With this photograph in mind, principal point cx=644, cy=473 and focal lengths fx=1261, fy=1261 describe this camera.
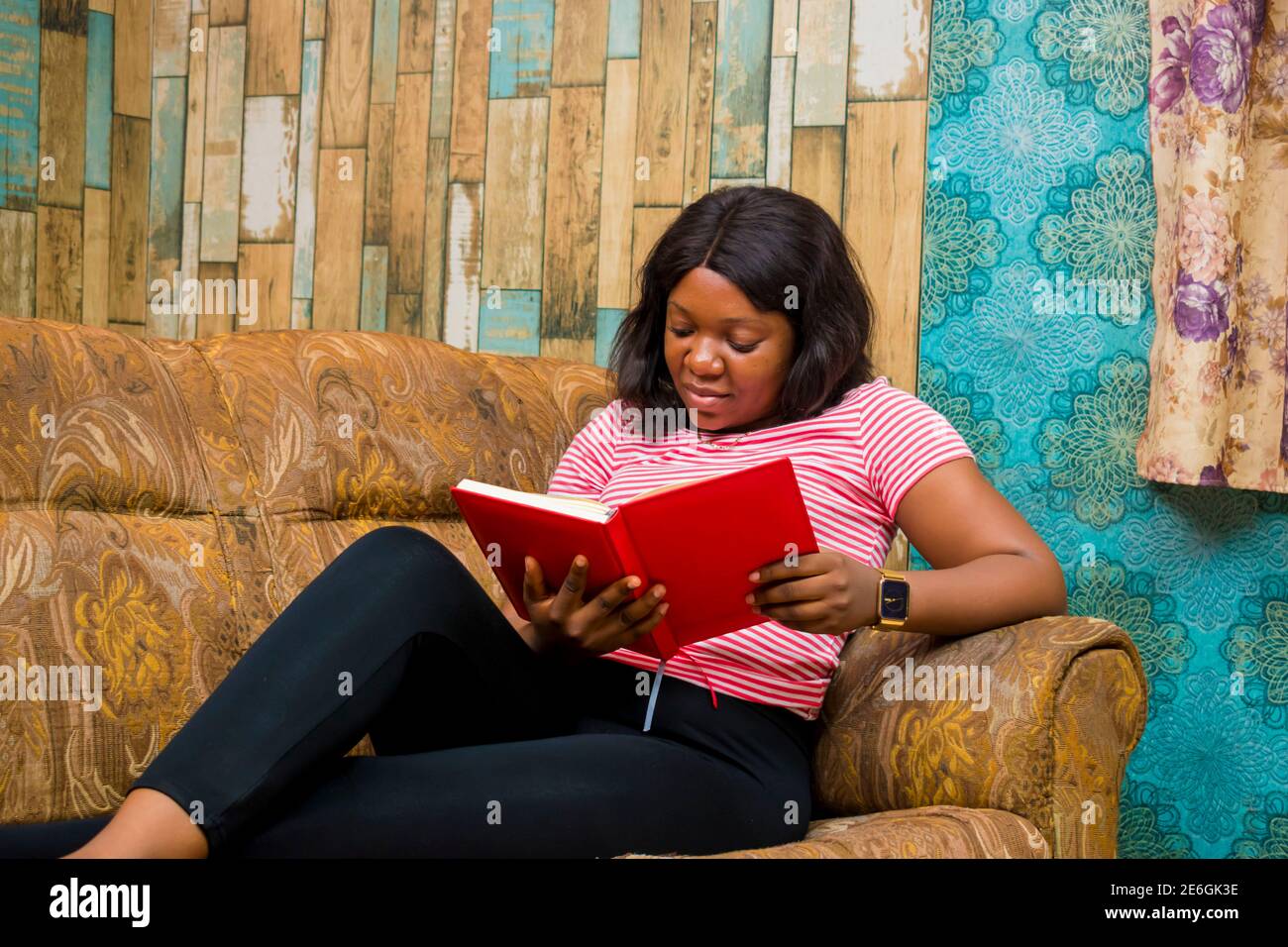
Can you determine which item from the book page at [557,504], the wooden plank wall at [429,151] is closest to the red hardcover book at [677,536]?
the book page at [557,504]

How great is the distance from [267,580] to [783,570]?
810 mm

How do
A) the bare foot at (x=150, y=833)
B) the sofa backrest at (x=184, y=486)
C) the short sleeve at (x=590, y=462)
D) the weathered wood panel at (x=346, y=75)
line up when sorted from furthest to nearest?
the weathered wood panel at (x=346, y=75)
the short sleeve at (x=590, y=462)
the sofa backrest at (x=184, y=486)
the bare foot at (x=150, y=833)

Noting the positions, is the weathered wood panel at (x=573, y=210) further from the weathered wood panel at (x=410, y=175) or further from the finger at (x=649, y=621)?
the finger at (x=649, y=621)

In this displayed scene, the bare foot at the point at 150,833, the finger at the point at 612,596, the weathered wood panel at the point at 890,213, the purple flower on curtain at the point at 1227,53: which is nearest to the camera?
the bare foot at the point at 150,833

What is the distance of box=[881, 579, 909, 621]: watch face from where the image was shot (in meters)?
1.41

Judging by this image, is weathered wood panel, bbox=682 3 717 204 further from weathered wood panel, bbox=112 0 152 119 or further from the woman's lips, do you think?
weathered wood panel, bbox=112 0 152 119

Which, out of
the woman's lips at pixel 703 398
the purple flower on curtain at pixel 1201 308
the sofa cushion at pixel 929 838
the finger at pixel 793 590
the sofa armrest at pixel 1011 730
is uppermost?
the purple flower on curtain at pixel 1201 308

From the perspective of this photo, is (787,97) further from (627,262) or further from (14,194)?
(14,194)

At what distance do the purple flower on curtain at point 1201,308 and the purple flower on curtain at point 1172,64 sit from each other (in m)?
0.29

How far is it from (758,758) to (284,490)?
0.81m

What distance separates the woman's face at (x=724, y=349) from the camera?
1.62m

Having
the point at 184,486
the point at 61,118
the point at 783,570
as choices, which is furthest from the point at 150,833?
the point at 61,118

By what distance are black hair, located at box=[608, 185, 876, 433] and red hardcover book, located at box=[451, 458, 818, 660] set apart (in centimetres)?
40
